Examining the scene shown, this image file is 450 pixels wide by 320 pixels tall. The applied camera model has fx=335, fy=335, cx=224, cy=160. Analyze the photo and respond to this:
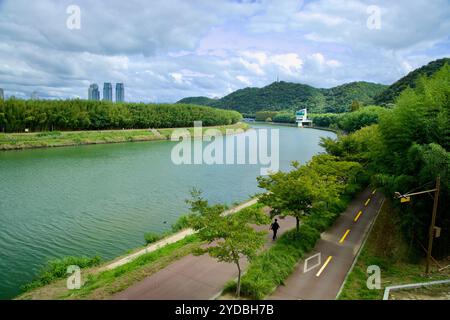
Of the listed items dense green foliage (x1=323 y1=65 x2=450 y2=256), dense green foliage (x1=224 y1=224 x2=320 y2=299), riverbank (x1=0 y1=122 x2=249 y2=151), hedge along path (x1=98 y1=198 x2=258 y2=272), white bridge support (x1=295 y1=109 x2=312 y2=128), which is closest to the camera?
dense green foliage (x1=224 y1=224 x2=320 y2=299)

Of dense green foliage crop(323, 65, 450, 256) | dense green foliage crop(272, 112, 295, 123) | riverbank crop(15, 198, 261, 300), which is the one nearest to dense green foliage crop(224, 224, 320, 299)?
riverbank crop(15, 198, 261, 300)

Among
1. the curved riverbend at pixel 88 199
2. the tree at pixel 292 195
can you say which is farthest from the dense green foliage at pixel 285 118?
the tree at pixel 292 195

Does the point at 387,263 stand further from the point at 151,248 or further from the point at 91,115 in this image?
the point at 91,115

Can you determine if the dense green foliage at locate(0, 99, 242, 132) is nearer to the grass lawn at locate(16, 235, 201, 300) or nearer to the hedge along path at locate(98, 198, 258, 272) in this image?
the hedge along path at locate(98, 198, 258, 272)

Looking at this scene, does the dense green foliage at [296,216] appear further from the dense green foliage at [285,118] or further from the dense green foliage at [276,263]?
the dense green foliage at [285,118]

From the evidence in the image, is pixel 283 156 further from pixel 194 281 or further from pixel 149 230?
pixel 194 281

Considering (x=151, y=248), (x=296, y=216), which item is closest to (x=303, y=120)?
(x=296, y=216)
